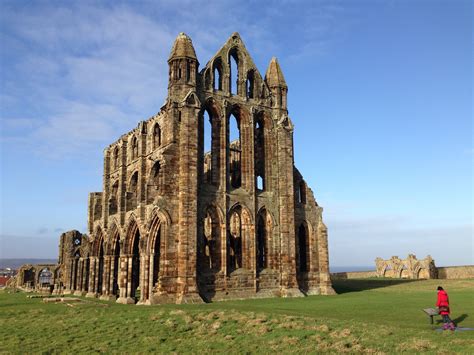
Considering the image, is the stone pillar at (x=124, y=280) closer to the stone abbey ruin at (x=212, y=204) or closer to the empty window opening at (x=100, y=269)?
the stone abbey ruin at (x=212, y=204)

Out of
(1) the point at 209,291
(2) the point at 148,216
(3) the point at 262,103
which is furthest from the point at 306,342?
(3) the point at 262,103

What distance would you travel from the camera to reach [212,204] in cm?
2888

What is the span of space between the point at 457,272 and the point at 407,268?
809 centimetres

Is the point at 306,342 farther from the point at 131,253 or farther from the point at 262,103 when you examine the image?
the point at 262,103

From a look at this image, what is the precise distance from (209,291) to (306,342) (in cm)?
1467

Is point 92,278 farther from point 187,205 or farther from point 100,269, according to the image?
point 187,205

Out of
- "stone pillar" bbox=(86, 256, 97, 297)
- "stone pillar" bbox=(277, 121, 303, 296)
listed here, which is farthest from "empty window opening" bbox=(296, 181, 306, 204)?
"stone pillar" bbox=(86, 256, 97, 297)

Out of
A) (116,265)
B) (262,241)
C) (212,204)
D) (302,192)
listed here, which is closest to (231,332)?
(212,204)

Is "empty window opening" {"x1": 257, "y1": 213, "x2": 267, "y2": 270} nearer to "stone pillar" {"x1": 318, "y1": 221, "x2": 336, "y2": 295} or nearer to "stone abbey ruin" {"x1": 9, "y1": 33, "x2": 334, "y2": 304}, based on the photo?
"stone abbey ruin" {"x1": 9, "y1": 33, "x2": 334, "y2": 304}

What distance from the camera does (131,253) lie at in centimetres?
3083

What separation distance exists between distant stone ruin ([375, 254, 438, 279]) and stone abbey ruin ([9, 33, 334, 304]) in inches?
1125

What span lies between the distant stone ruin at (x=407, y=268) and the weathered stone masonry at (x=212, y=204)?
2873 cm

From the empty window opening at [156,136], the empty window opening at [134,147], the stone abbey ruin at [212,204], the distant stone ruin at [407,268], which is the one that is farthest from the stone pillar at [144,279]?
the distant stone ruin at [407,268]

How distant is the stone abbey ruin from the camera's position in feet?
88.2
